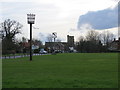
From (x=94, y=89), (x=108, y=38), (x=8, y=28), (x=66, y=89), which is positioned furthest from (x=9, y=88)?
(x=108, y=38)

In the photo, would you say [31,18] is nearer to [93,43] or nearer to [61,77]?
[61,77]

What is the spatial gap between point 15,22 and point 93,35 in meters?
51.1

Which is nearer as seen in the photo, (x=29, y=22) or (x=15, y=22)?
(x=29, y=22)

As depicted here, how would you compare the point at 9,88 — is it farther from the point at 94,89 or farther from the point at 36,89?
the point at 94,89

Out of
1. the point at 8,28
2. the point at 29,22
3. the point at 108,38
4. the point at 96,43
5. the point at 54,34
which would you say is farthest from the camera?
the point at 108,38

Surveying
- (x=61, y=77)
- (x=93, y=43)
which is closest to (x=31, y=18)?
(x=61, y=77)

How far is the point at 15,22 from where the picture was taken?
11344 centimetres

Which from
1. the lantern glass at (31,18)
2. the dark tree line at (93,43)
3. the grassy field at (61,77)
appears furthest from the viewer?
the dark tree line at (93,43)

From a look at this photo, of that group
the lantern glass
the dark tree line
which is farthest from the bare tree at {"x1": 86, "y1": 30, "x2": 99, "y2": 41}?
the lantern glass

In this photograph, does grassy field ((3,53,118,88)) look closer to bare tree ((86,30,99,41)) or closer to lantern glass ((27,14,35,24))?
lantern glass ((27,14,35,24))

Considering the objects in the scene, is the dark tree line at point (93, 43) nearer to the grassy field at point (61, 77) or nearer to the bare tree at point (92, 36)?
the bare tree at point (92, 36)

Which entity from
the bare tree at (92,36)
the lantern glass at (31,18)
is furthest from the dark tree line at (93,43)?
the lantern glass at (31,18)

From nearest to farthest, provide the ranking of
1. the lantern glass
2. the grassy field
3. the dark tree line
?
the grassy field, the lantern glass, the dark tree line

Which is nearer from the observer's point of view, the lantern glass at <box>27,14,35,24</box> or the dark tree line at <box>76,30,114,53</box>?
the lantern glass at <box>27,14,35,24</box>
